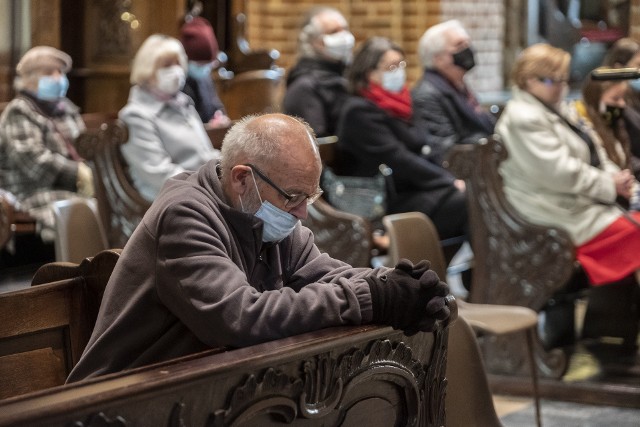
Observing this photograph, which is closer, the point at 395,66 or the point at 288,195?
the point at 288,195

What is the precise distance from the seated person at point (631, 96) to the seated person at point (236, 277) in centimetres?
410

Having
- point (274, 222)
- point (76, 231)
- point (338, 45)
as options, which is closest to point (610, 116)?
point (338, 45)

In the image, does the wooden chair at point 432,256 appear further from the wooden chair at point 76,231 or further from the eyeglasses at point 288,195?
the eyeglasses at point 288,195

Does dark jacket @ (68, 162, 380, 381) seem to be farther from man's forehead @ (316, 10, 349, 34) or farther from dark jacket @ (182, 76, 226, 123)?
dark jacket @ (182, 76, 226, 123)

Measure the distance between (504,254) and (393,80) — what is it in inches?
54.4

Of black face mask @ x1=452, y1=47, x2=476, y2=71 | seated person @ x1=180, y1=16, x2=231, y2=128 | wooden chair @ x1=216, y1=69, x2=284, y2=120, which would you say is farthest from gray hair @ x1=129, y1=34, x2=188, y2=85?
wooden chair @ x1=216, y1=69, x2=284, y2=120

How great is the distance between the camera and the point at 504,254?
5957mm

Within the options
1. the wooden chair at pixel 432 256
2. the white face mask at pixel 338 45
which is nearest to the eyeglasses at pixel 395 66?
the white face mask at pixel 338 45

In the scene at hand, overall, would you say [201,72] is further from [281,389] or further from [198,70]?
[281,389]

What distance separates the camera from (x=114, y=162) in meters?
6.11

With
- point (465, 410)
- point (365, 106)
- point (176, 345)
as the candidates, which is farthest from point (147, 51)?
point (176, 345)

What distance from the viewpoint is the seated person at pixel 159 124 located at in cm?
623

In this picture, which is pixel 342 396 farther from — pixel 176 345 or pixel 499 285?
pixel 499 285

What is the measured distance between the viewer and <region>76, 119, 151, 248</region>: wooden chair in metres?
6.05
